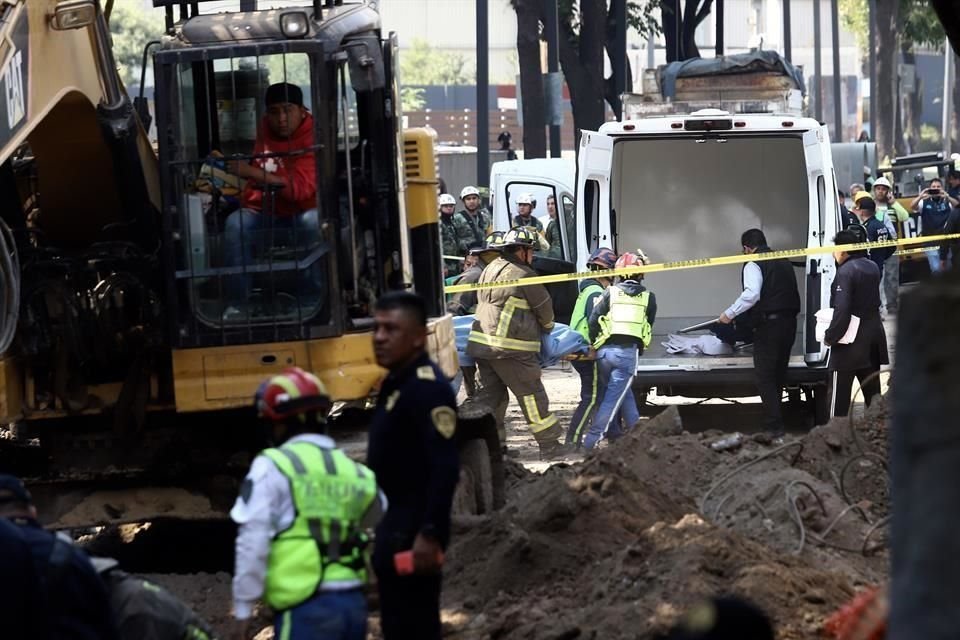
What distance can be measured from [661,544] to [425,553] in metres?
2.43

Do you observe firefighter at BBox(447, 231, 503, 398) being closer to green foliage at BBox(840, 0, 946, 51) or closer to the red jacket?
the red jacket

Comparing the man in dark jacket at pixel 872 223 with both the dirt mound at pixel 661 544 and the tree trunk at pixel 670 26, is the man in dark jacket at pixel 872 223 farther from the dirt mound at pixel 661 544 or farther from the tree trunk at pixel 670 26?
the tree trunk at pixel 670 26

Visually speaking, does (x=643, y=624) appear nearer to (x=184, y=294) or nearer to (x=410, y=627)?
(x=410, y=627)

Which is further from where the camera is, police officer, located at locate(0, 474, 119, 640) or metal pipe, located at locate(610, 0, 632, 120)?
metal pipe, located at locate(610, 0, 632, 120)

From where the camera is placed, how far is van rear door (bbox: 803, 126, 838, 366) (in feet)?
46.7

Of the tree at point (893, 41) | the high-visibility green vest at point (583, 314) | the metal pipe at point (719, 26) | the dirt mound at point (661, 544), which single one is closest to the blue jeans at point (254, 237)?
the dirt mound at point (661, 544)

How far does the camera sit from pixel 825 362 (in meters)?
14.4

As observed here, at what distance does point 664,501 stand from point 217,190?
2.92 m

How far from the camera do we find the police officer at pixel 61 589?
4.79 meters

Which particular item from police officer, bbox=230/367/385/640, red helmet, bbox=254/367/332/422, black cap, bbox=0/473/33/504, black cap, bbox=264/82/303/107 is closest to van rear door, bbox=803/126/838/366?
black cap, bbox=264/82/303/107

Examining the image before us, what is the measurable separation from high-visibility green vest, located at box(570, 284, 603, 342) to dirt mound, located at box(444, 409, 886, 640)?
2.75 meters

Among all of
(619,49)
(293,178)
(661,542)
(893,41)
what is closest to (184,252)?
(293,178)

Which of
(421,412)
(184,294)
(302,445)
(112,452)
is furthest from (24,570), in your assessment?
(112,452)

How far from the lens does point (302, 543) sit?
5441 mm
